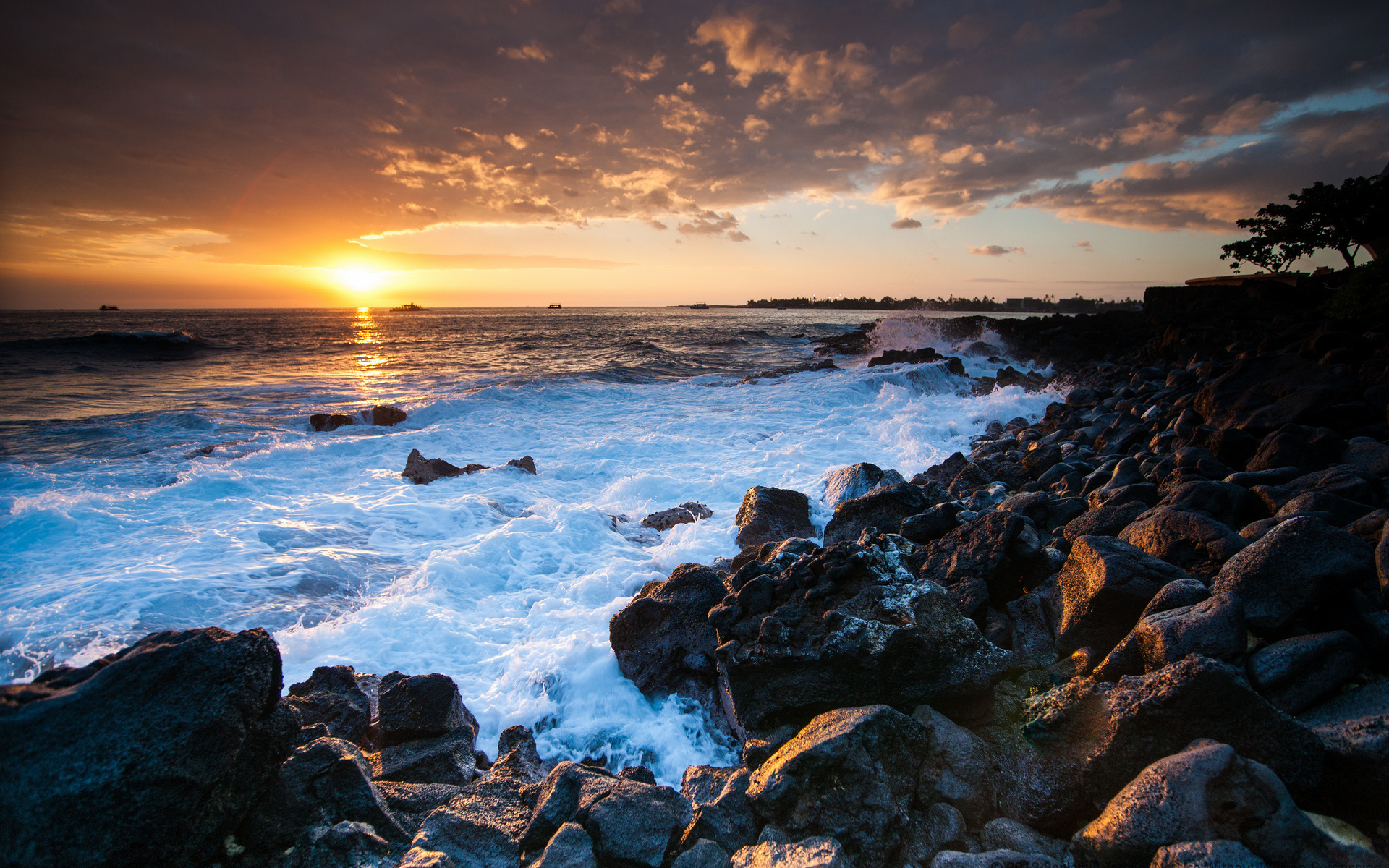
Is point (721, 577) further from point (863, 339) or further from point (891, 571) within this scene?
point (863, 339)

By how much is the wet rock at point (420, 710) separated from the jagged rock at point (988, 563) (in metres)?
3.56

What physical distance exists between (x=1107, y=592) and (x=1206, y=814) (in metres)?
1.43

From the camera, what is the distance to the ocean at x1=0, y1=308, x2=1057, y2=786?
4531 millimetres

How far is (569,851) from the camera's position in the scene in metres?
2.42

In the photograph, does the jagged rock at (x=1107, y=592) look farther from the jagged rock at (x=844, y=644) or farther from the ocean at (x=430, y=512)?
the ocean at (x=430, y=512)

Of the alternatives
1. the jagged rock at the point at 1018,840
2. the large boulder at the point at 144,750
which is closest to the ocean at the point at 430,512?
the large boulder at the point at 144,750

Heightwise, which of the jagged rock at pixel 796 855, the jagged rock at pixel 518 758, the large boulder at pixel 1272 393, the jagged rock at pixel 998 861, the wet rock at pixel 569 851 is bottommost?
the jagged rock at pixel 518 758

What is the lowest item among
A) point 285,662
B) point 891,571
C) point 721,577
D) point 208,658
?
point 285,662

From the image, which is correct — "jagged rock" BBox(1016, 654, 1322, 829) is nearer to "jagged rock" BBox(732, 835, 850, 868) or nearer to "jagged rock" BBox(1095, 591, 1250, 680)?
"jagged rock" BBox(1095, 591, 1250, 680)

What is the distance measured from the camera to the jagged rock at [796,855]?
7.25ft

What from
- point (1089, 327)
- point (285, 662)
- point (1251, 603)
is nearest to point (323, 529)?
point (285, 662)

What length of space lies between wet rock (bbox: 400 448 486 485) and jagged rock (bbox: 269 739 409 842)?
687cm

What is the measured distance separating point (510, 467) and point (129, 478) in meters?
6.22

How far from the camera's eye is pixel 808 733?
2834 millimetres
